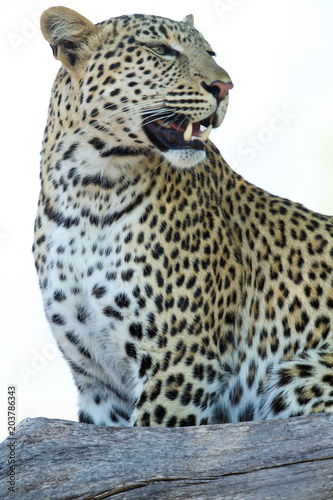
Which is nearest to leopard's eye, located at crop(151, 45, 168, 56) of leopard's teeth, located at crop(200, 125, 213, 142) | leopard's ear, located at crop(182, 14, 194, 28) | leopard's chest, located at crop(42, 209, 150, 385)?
leopard's teeth, located at crop(200, 125, 213, 142)

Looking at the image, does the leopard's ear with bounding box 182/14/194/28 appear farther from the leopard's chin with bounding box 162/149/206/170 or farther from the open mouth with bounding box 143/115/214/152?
the leopard's chin with bounding box 162/149/206/170

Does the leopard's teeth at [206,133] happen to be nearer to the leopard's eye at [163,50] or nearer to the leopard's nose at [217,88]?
the leopard's nose at [217,88]

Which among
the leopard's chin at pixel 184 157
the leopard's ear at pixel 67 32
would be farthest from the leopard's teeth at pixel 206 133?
the leopard's ear at pixel 67 32

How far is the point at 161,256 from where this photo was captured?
6.42m

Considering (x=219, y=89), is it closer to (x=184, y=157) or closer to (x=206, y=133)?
(x=206, y=133)

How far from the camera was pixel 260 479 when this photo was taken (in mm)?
5098

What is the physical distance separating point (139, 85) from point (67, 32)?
31.4 inches

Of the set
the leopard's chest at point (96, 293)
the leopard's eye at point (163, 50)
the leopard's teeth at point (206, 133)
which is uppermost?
the leopard's eye at point (163, 50)

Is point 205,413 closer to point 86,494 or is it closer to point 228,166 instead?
point 86,494

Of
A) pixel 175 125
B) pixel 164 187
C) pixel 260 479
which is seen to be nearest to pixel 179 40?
pixel 175 125

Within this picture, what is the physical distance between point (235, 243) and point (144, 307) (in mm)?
1198

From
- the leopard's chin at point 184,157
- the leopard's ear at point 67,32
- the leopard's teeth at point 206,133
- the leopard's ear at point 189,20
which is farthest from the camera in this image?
the leopard's ear at point 189,20

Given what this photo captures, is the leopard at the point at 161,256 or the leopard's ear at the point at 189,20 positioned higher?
the leopard's ear at the point at 189,20

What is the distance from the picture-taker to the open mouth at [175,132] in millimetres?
6234
